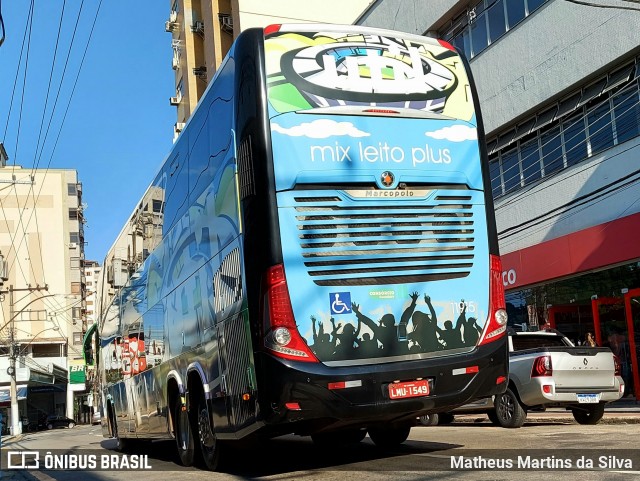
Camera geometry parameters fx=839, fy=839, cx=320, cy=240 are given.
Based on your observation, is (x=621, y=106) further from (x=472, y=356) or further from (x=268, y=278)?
(x=268, y=278)

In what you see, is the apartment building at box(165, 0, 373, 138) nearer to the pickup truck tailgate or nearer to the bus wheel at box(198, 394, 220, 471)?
the pickup truck tailgate

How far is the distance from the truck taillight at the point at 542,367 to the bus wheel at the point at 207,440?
5567 millimetres

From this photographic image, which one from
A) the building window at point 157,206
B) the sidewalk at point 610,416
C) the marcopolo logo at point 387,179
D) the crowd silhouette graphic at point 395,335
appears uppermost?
the building window at point 157,206

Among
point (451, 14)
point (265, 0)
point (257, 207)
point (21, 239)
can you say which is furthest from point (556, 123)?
point (21, 239)

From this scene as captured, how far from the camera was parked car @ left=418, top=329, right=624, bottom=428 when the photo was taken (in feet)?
42.3

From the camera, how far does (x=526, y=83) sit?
2139cm

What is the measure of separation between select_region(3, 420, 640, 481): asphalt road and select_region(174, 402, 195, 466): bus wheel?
8.2 inches

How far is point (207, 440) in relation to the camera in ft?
32.4

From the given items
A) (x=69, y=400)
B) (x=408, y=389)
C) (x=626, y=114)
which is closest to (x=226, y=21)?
(x=626, y=114)

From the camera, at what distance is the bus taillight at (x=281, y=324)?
7.60 meters

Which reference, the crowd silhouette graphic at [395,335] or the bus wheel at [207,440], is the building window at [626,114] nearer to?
the crowd silhouette graphic at [395,335]

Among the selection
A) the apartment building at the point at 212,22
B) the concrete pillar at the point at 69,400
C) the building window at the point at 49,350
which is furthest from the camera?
the building window at the point at 49,350

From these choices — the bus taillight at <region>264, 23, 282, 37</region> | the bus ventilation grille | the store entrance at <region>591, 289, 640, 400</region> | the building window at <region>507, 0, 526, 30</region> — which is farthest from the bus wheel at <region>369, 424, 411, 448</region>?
the building window at <region>507, 0, 526, 30</region>

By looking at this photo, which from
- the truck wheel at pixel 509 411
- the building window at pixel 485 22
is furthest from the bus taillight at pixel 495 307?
the building window at pixel 485 22
